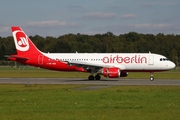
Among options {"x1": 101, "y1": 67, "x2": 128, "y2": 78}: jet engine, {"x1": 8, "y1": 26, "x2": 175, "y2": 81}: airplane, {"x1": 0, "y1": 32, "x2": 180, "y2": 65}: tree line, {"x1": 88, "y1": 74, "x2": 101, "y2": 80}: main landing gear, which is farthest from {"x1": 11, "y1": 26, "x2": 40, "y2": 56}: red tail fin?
{"x1": 0, "y1": 32, "x2": 180, "y2": 65}: tree line

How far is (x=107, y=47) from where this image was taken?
137750mm

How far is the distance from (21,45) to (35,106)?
32041 millimetres

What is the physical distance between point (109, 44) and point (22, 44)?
9407 cm

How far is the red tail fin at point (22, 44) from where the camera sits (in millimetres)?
49312

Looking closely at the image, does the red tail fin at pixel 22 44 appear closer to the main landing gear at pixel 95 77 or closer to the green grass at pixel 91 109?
the main landing gear at pixel 95 77

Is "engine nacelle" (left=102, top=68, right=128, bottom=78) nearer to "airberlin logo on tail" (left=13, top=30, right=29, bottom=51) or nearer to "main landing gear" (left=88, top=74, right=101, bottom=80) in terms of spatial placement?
"main landing gear" (left=88, top=74, right=101, bottom=80)

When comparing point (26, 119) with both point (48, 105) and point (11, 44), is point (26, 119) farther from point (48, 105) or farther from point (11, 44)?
point (11, 44)

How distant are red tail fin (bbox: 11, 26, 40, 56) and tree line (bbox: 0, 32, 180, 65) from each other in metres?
69.8

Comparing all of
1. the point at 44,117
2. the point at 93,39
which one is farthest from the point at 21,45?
the point at 93,39

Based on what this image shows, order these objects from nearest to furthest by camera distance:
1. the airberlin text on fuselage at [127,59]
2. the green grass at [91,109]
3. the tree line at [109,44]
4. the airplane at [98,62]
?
the green grass at [91,109] < the airplane at [98,62] < the airberlin text on fuselage at [127,59] < the tree line at [109,44]

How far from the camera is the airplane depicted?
150ft

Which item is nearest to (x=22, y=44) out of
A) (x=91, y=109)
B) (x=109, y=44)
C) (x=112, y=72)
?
(x=112, y=72)

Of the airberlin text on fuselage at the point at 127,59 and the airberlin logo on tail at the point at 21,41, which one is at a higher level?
the airberlin logo on tail at the point at 21,41

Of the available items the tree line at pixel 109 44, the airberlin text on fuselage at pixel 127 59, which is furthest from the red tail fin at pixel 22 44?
the tree line at pixel 109 44
